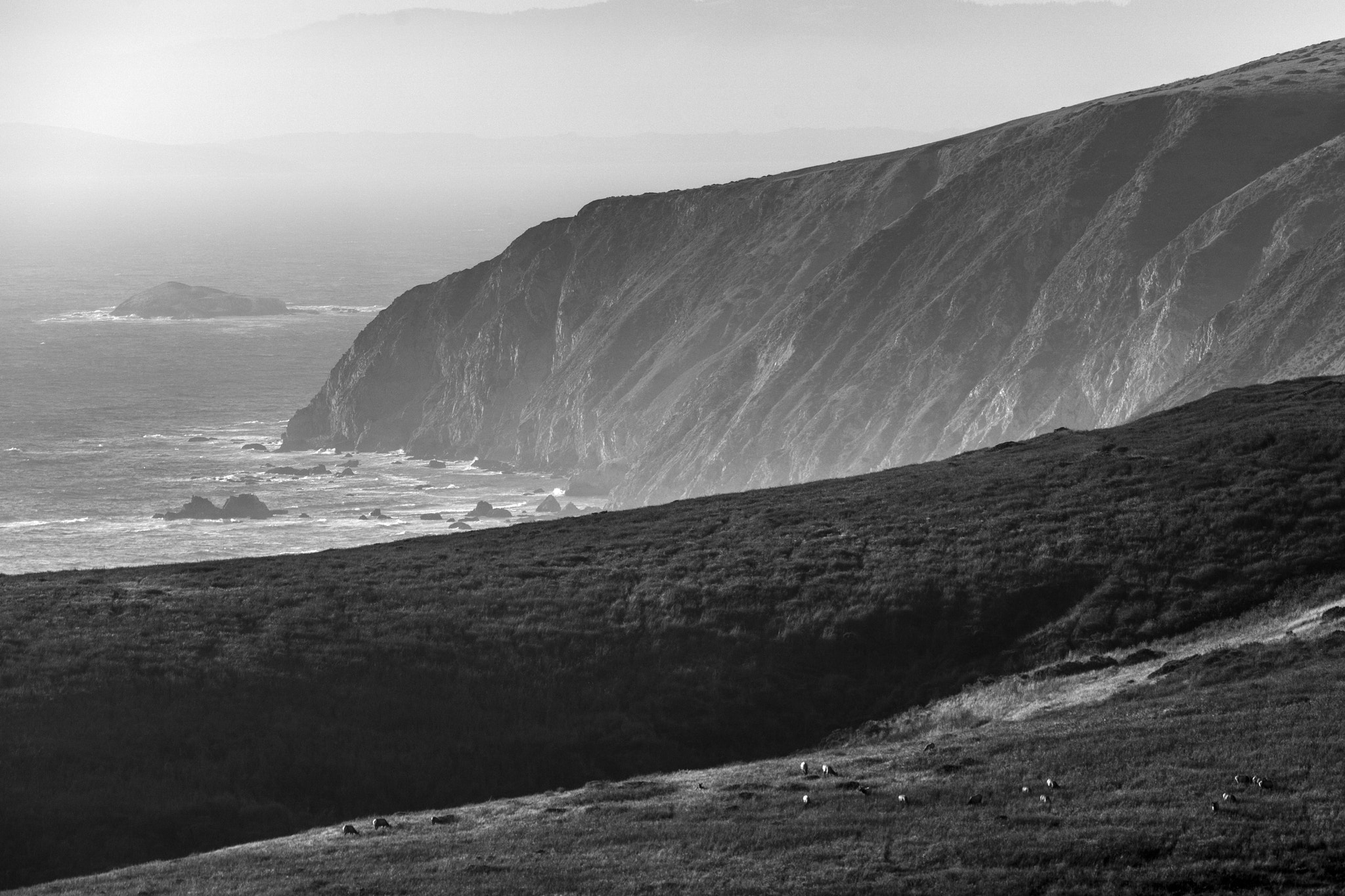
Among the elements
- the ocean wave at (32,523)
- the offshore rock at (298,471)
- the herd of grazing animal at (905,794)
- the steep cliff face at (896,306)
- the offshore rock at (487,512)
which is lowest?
the offshore rock at (487,512)

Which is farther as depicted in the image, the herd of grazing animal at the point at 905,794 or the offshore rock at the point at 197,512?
the offshore rock at the point at 197,512

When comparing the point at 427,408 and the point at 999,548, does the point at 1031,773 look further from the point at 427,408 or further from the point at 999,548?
the point at 427,408

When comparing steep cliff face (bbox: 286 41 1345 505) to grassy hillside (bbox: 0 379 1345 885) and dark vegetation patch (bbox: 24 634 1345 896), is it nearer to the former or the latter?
grassy hillside (bbox: 0 379 1345 885)

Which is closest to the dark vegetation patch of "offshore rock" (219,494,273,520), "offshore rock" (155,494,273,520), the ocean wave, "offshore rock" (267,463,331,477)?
"offshore rock" (219,494,273,520)

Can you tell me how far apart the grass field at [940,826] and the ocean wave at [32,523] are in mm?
104492

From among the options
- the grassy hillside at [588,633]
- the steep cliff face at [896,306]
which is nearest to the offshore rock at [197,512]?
the steep cliff face at [896,306]

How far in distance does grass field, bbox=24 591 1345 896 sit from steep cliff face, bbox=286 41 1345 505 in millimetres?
68118

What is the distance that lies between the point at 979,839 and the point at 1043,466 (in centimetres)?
3533

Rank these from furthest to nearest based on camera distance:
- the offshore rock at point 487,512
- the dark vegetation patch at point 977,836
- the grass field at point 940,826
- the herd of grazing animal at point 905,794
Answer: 1. the offshore rock at point 487,512
2. the herd of grazing animal at point 905,794
3. the grass field at point 940,826
4. the dark vegetation patch at point 977,836

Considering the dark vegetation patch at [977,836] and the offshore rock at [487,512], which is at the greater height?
the dark vegetation patch at [977,836]

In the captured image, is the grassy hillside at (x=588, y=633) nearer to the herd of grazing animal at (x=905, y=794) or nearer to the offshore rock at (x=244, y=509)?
the herd of grazing animal at (x=905, y=794)

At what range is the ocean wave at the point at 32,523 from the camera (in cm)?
12719

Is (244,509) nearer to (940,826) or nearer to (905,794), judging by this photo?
(905,794)

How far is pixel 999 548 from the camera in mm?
49094
